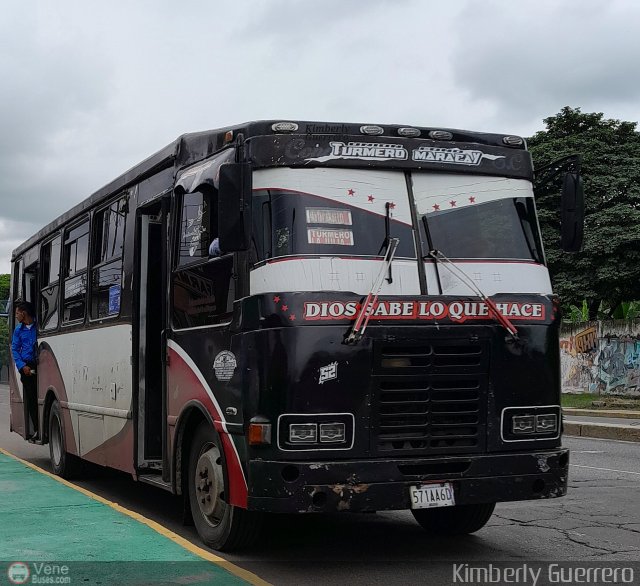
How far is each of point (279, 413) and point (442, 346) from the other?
1138 mm

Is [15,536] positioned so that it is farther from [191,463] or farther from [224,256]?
[224,256]

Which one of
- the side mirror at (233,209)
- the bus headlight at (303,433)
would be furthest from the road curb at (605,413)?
the side mirror at (233,209)

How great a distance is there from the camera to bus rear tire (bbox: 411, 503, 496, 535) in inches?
285

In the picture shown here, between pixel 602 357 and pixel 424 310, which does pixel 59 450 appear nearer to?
pixel 424 310

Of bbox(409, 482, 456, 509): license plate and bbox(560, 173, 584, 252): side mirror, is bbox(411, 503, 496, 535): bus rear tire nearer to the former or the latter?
bbox(409, 482, 456, 509): license plate

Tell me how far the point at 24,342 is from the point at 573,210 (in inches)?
325

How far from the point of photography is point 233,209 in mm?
6172

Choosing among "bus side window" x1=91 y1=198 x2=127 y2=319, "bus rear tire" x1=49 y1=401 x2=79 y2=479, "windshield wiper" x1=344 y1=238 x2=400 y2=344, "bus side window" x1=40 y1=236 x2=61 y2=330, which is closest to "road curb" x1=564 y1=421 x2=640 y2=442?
"bus rear tire" x1=49 y1=401 x2=79 y2=479

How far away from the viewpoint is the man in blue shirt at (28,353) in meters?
12.7

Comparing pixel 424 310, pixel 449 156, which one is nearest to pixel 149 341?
pixel 424 310

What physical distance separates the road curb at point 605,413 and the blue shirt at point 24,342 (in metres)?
15.4

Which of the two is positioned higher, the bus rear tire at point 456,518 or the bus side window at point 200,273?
the bus side window at point 200,273

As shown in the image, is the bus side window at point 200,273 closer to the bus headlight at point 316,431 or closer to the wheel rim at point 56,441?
the bus headlight at point 316,431

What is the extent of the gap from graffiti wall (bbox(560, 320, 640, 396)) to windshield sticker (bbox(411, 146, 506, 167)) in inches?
918
